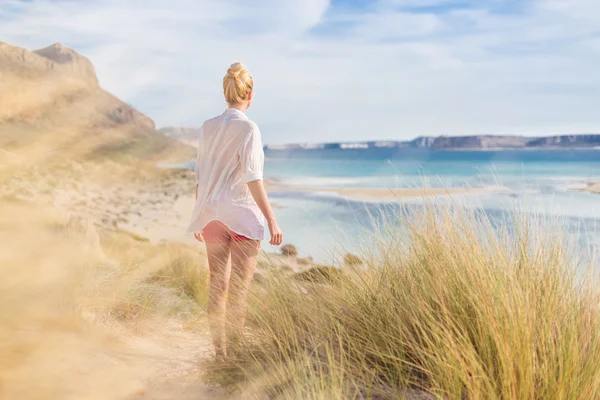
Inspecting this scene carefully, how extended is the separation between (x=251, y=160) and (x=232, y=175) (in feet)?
0.55

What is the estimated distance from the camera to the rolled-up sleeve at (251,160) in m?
3.09

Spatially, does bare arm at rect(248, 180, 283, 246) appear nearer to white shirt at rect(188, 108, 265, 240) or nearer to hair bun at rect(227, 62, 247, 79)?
white shirt at rect(188, 108, 265, 240)

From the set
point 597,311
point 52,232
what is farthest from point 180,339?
point 597,311

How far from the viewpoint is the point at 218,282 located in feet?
10.9

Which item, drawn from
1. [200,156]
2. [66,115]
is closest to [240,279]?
[200,156]

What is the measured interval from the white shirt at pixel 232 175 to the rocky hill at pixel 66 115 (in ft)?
163

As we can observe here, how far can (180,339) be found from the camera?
13.3 feet

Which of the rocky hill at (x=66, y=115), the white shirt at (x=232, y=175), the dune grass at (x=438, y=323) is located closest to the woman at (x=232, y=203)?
the white shirt at (x=232, y=175)

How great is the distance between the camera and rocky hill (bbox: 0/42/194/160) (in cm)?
5644

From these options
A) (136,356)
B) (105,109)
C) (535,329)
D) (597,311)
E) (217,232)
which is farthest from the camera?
(105,109)

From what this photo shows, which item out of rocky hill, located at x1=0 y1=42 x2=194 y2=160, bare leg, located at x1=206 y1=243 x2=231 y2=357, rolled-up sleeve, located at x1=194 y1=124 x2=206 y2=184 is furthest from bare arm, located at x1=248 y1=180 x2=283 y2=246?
rocky hill, located at x1=0 y1=42 x2=194 y2=160

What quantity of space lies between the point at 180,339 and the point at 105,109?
81.0 metres

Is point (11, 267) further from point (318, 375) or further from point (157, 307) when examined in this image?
point (318, 375)

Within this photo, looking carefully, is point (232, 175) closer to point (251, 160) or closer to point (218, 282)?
point (251, 160)
